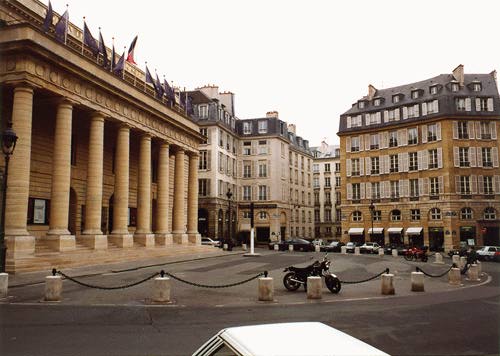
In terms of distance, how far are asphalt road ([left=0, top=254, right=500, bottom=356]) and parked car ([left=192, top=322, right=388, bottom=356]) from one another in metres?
4.42

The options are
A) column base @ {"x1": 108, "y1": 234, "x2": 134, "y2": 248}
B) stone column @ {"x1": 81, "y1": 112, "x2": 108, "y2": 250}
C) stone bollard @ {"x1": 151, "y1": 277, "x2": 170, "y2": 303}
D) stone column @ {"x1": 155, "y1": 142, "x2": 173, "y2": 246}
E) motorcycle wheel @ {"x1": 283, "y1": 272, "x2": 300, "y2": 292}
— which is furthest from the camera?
stone column @ {"x1": 155, "y1": 142, "x2": 173, "y2": 246}

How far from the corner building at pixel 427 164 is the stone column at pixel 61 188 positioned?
42.3 m

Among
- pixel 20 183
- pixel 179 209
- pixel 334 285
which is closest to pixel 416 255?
pixel 179 209

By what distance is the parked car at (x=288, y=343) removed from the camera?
9.47 ft

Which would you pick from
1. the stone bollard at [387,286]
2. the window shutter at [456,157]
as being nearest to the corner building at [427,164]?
the window shutter at [456,157]

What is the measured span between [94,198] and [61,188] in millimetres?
3055

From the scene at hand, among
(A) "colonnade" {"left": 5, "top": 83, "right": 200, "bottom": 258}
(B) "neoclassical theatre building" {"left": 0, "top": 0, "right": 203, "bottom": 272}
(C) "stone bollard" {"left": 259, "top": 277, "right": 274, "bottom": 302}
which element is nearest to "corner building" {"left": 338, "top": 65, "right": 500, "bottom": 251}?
(A) "colonnade" {"left": 5, "top": 83, "right": 200, "bottom": 258}

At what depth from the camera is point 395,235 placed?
56.8 meters

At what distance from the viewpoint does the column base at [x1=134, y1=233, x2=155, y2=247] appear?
104 ft

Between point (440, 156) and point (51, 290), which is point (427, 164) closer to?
point (440, 156)

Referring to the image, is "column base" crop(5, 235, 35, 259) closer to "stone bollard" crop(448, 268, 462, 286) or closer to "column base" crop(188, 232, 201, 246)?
"stone bollard" crop(448, 268, 462, 286)

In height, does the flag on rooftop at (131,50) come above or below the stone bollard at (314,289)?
above

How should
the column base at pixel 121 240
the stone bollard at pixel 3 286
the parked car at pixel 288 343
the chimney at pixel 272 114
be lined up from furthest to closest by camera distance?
1. the chimney at pixel 272 114
2. the column base at pixel 121 240
3. the stone bollard at pixel 3 286
4. the parked car at pixel 288 343

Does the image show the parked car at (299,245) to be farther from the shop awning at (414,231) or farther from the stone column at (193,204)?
the shop awning at (414,231)
